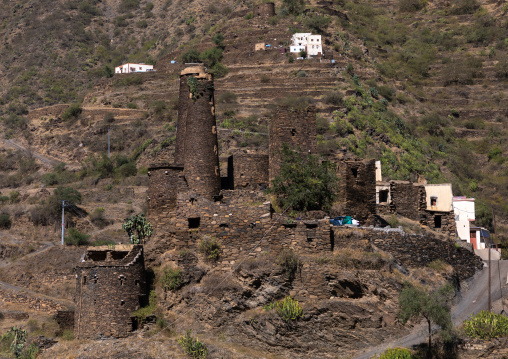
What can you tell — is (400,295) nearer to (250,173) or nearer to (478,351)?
(478,351)

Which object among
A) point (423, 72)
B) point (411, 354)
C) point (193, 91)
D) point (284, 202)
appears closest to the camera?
point (411, 354)

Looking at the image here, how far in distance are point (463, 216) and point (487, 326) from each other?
18.1m

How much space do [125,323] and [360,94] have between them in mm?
49577

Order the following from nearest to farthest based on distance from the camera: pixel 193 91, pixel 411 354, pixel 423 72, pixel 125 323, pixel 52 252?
pixel 411 354
pixel 125 323
pixel 193 91
pixel 52 252
pixel 423 72

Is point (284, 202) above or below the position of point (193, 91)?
below

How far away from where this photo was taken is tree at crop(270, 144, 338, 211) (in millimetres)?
28261

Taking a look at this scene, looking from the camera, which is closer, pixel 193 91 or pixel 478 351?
pixel 478 351

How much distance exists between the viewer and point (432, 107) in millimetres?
84625

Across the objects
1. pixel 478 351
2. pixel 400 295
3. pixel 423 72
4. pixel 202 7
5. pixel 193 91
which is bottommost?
pixel 478 351

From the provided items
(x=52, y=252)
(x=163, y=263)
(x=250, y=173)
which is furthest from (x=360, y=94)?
(x=163, y=263)

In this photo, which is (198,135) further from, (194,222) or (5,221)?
(5,221)

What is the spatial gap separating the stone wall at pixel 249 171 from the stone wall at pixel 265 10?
65.2 m

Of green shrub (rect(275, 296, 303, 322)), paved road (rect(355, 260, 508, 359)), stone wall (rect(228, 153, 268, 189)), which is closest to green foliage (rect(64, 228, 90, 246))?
stone wall (rect(228, 153, 268, 189))

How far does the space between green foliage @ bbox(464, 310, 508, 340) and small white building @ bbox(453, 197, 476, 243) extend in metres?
16.2
